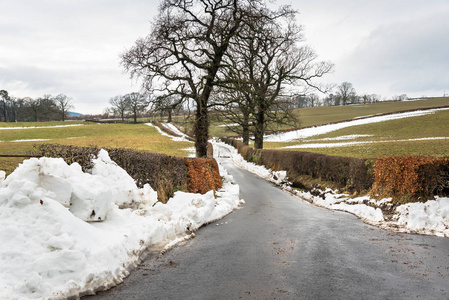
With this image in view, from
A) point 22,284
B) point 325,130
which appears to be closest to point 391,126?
point 325,130

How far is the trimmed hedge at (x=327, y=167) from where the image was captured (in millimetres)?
13008

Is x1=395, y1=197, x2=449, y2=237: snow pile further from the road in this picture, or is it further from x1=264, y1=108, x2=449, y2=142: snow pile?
x1=264, y1=108, x2=449, y2=142: snow pile

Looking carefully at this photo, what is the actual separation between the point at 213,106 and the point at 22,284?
18.0m

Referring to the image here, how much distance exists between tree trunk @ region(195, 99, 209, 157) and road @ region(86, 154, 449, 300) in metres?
11.7

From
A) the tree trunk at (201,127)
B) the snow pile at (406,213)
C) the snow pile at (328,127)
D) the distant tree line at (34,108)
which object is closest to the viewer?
the snow pile at (406,213)

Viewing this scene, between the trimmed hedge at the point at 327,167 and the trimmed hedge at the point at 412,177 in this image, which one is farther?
the trimmed hedge at the point at 327,167

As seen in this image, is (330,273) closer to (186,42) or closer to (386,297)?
(386,297)

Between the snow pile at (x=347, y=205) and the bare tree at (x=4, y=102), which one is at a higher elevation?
the bare tree at (x=4, y=102)

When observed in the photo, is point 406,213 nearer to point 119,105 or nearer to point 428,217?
point 428,217

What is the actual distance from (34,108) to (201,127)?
330ft

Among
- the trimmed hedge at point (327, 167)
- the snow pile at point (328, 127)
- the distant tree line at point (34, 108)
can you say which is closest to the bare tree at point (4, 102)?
the distant tree line at point (34, 108)

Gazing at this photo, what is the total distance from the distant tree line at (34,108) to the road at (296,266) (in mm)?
111851

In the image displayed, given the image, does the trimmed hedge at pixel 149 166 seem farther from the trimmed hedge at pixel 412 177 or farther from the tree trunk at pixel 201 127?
the trimmed hedge at pixel 412 177

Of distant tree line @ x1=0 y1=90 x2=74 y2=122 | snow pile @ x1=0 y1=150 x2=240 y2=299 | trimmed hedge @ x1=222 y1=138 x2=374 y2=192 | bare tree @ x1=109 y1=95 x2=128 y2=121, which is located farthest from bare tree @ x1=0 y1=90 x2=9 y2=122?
snow pile @ x1=0 y1=150 x2=240 y2=299
